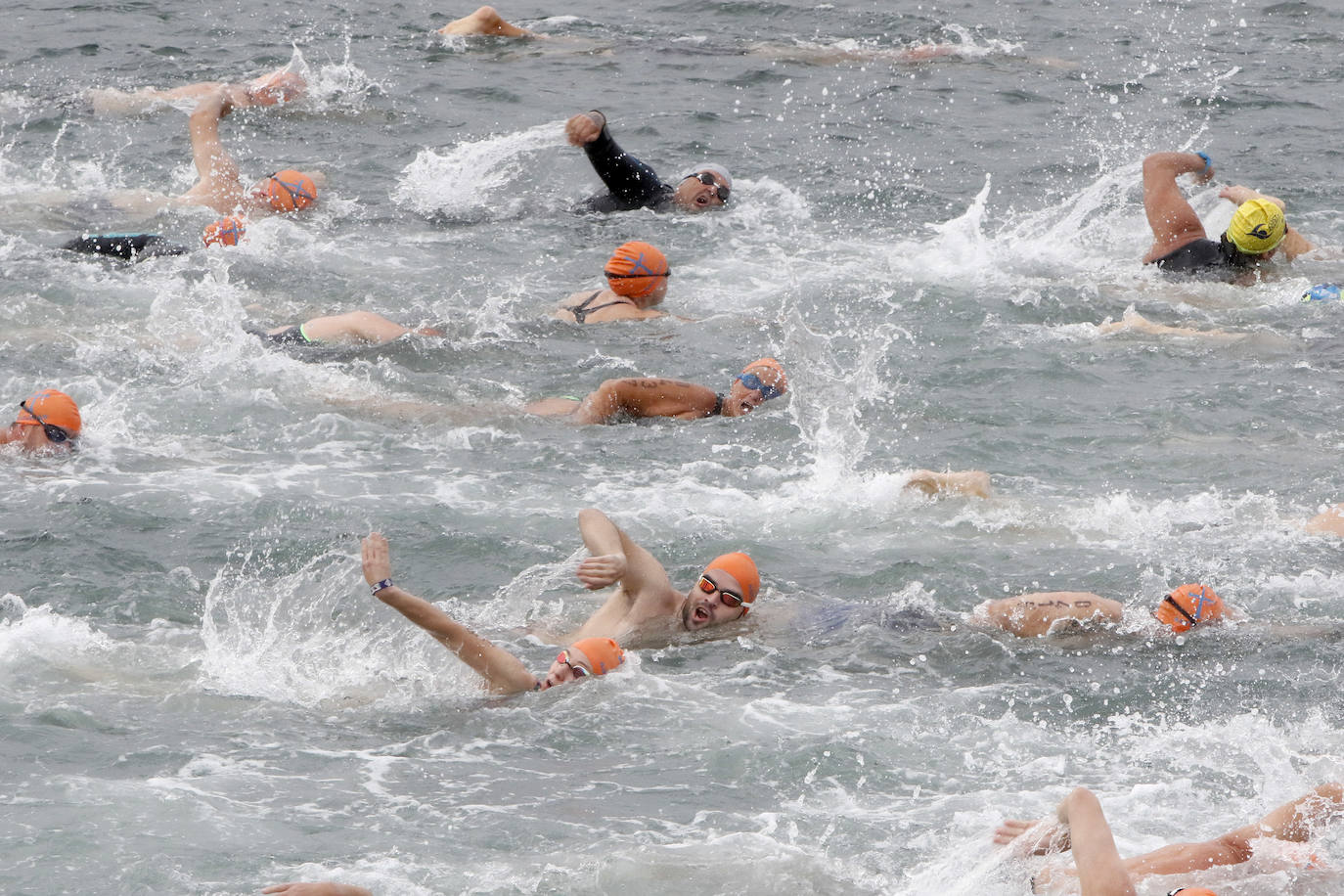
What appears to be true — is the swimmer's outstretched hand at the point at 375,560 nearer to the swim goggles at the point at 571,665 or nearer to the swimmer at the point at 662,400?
the swim goggles at the point at 571,665

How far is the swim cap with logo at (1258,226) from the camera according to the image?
40.5ft

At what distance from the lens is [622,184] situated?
1428 centimetres

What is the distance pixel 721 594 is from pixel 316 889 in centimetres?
316

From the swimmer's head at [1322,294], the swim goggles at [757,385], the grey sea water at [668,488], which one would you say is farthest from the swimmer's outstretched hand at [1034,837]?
the swimmer's head at [1322,294]

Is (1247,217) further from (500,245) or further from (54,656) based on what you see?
(54,656)

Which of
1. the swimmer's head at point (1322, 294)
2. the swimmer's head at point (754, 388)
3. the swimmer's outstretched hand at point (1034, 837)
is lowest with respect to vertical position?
the swimmer's head at point (754, 388)

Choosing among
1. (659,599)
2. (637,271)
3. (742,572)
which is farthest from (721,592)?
(637,271)

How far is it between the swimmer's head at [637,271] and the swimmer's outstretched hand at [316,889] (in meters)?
7.07

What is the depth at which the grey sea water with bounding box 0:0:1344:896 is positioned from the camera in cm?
643

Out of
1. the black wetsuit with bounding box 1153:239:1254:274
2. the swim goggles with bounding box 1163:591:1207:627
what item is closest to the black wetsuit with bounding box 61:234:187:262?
the black wetsuit with bounding box 1153:239:1254:274

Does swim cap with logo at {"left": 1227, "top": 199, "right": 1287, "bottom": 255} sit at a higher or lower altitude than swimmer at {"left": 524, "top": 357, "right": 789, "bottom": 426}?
higher

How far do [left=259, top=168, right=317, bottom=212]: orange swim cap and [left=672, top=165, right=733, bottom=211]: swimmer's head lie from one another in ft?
10.9

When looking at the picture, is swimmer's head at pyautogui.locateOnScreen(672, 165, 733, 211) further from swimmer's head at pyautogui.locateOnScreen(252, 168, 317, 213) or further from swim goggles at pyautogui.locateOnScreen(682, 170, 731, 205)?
swimmer's head at pyautogui.locateOnScreen(252, 168, 317, 213)

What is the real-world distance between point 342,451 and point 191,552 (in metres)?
1.59
